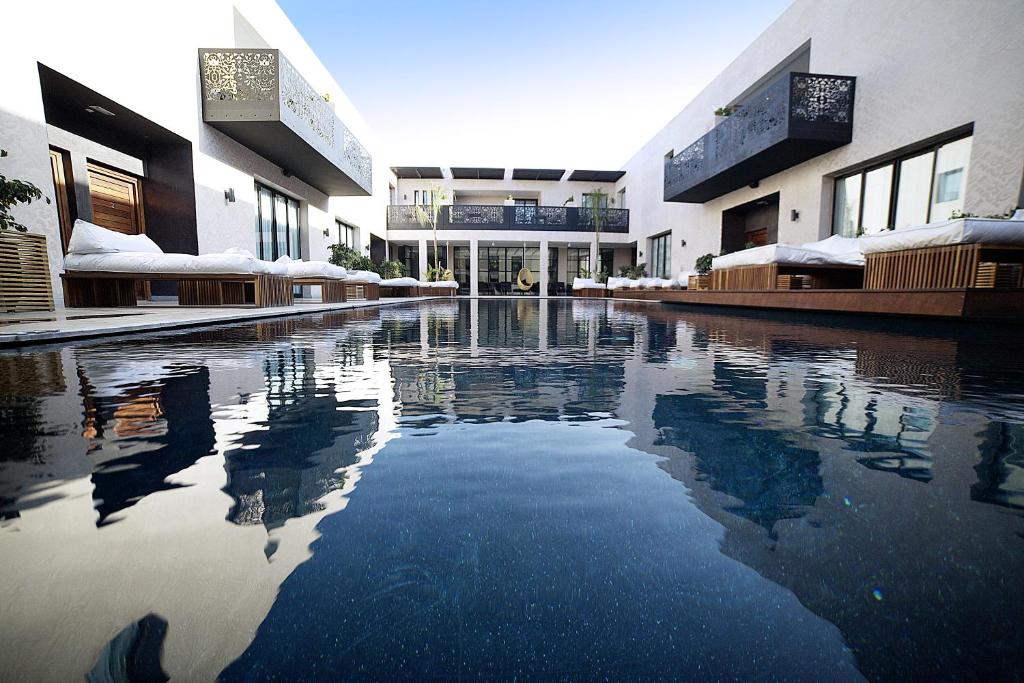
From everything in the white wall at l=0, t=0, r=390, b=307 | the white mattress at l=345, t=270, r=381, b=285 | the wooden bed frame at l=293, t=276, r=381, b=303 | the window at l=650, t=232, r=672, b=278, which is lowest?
the wooden bed frame at l=293, t=276, r=381, b=303

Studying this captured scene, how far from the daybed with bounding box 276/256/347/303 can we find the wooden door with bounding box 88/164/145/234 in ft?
8.59

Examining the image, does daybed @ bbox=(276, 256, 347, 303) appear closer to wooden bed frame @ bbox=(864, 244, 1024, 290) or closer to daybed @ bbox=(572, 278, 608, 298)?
wooden bed frame @ bbox=(864, 244, 1024, 290)

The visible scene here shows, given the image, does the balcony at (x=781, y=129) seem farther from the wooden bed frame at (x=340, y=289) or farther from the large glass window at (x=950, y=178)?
the wooden bed frame at (x=340, y=289)

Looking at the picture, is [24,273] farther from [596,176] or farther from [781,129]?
[596,176]

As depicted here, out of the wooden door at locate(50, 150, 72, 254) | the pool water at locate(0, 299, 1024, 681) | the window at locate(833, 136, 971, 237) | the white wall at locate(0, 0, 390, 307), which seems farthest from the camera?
the wooden door at locate(50, 150, 72, 254)

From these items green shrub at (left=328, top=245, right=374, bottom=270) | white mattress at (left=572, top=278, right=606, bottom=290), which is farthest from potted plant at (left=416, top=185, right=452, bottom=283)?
green shrub at (left=328, top=245, right=374, bottom=270)

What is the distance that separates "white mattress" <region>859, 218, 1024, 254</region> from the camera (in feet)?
13.4

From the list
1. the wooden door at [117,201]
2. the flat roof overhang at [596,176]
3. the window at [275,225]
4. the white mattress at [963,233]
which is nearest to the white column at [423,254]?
the flat roof overhang at [596,176]

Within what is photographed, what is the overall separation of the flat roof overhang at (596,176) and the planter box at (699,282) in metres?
14.0

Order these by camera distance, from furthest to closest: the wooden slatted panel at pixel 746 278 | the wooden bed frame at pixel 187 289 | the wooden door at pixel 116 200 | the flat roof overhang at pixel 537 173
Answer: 1. the flat roof overhang at pixel 537 173
2. the wooden door at pixel 116 200
3. the wooden slatted panel at pixel 746 278
4. the wooden bed frame at pixel 187 289

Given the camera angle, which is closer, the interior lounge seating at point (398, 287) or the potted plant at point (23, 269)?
the potted plant at point (23, 269)

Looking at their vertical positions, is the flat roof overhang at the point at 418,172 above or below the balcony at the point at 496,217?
above

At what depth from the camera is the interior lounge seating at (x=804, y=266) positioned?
6637 mm

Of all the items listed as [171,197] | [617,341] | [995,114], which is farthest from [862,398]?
[171,197]
